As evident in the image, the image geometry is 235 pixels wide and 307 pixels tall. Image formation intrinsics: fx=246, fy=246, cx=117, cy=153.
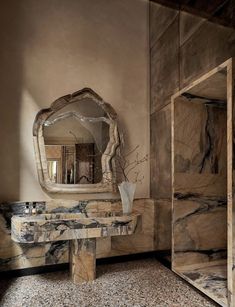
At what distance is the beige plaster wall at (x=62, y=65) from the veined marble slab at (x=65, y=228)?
1.91 ft

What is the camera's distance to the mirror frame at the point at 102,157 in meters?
2.79

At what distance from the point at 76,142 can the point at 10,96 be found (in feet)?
2.91

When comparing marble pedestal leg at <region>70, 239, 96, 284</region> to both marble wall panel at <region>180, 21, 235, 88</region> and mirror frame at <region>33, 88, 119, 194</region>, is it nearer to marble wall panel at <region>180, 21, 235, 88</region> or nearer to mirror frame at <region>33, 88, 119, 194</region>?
mirror frame at <region>33, 88, 119, 194</region>

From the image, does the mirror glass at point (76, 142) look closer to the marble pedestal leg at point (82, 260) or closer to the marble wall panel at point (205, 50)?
the marble pedestal leg at point (82, 260)

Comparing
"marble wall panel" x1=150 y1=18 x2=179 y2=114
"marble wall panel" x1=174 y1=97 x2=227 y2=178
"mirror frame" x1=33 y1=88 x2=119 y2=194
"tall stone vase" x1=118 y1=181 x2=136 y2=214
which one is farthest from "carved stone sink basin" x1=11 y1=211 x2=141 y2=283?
"marble wall panel" x1=150 y1=18 x2=179 y2=114

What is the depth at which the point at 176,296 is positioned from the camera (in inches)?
85.6

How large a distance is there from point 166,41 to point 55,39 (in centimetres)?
136

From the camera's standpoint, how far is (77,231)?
2326mm

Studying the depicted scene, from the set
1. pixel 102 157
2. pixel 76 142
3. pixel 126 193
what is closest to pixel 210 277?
pixel 126 193

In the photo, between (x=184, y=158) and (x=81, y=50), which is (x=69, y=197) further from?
(x=81, y=50)

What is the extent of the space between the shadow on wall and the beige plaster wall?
1 centimetres

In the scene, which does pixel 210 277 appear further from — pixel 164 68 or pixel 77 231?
pixel 164 68

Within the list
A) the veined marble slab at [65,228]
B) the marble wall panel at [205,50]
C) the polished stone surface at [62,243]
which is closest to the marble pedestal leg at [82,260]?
the veined marble slab at [65,228]

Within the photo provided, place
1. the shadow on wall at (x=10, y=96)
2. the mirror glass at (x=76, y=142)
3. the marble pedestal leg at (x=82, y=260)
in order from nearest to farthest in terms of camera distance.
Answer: the marble pedestal leg at (x=82, y=260) → the shadow on wall at (x=10, y=96) → the mirror glass at (x=76, y=142)
